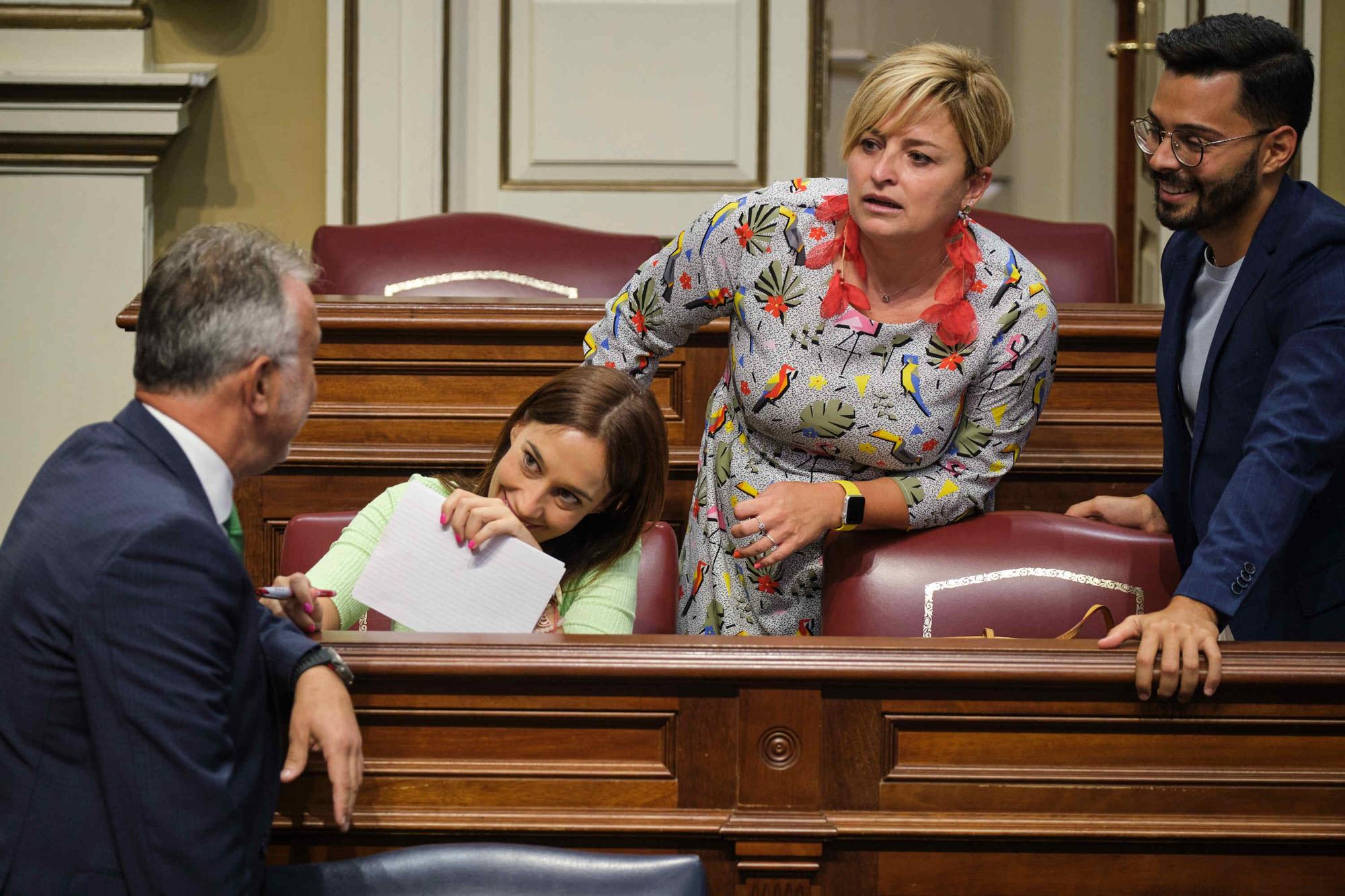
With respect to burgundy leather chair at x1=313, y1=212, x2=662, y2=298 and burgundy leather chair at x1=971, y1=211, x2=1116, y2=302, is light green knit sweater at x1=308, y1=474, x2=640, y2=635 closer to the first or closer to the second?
burgundy leather chair at x1=313, y1=212, x2=662, y2=298

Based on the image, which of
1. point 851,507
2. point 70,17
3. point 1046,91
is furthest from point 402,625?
point 1046,91

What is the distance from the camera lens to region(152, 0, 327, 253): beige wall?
4.14 meters

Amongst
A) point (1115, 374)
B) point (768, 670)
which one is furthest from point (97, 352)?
point (768, 670)

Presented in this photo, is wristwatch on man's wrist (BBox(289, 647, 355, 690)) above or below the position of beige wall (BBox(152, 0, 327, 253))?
below

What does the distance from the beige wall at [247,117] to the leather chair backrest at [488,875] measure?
121 inches

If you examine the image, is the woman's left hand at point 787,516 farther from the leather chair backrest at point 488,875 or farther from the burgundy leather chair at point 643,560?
the leather chair backrest at point 488,875

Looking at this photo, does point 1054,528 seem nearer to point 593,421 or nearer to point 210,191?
point 593,421

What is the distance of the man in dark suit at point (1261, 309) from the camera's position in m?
1.72

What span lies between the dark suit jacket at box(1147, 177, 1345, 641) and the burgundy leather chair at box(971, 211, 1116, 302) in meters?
1.26

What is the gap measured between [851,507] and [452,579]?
58 centimetres

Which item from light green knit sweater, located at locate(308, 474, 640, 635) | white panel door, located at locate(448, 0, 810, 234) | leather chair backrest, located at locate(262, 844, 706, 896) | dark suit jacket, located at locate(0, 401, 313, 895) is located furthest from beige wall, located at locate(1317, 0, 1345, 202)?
dark suit jacket, located at locate(0, 401, 313, 895)

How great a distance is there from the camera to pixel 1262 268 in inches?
74.2

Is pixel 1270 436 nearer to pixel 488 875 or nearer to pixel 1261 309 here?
pixel 1261 309

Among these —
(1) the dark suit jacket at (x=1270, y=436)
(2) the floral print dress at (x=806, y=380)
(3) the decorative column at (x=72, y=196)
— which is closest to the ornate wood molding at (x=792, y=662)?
(1) the dark suit jacket at (x=1270, y=436)
